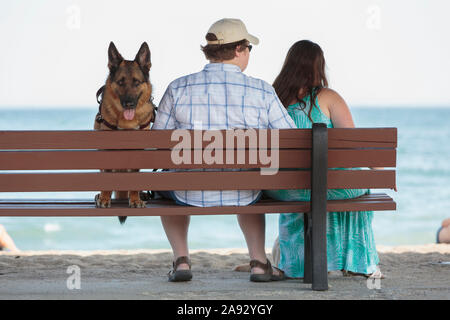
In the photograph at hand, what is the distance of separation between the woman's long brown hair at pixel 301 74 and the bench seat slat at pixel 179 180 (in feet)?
2.49

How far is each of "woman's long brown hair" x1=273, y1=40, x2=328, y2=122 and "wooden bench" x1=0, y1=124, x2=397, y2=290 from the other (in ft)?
2.36

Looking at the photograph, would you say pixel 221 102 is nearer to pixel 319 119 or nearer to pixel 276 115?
pixel 276 115

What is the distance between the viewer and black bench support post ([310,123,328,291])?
3.87 metres

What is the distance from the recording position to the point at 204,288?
164 inches

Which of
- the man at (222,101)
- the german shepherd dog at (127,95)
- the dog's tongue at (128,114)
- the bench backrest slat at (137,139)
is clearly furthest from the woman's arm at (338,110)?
the dog's tongue at (128,114)

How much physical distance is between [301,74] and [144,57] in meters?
0.98

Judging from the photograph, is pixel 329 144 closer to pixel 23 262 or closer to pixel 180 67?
pixel 23 262

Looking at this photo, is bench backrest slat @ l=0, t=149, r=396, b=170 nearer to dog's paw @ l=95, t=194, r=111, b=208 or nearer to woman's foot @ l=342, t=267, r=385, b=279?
dog's paw @ l=95, t=194, r=111, b=208

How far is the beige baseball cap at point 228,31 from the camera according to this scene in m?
4.22

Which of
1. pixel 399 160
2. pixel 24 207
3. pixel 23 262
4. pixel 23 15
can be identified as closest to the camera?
pixel 24 207

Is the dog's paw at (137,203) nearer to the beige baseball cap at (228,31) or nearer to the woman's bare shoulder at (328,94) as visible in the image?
the beige baseball cap at (228,31)
